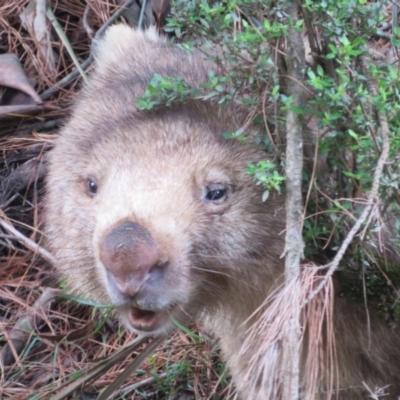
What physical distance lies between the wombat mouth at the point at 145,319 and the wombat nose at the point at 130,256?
0.22 metres

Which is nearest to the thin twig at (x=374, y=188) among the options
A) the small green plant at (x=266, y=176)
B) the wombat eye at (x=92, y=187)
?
the small green plant at (x=266, y=176)

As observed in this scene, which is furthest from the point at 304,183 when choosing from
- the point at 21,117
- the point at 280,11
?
the point at 21,117

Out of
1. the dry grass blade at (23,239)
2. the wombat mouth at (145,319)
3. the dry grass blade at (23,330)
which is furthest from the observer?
the dry grass blade at (23,239)

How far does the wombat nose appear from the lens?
2.82 metres

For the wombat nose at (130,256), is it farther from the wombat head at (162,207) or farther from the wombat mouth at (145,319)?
the wombat mouth at (145,319)

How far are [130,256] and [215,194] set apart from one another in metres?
0.48

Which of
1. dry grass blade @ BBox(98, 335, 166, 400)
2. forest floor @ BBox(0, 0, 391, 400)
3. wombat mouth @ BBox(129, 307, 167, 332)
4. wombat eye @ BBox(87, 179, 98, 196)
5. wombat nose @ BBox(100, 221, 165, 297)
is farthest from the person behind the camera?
forest floor @ BBox(0, 0, 391, 400)

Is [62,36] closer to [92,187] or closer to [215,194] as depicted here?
[92,187]

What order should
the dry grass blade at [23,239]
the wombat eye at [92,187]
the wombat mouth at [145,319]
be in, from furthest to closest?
1. the dry grass blade at [23,239]
2. the wombat eye at [92,187]
3. the wombat mouth at [145,319]

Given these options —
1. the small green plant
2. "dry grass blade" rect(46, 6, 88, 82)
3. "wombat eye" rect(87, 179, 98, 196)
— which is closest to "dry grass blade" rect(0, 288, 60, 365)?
"dry grass blade" rect(46, 6, 88, 82)

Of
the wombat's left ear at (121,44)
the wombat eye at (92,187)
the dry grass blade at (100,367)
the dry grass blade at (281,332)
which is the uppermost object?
the wombat's left ear at (121,44)

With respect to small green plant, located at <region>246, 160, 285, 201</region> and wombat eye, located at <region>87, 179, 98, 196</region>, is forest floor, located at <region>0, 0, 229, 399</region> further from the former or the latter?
small green plant, located at <region>246, 160, 285, 201</region>

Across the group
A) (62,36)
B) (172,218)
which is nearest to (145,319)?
(172,218)

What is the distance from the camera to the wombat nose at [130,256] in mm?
2818
